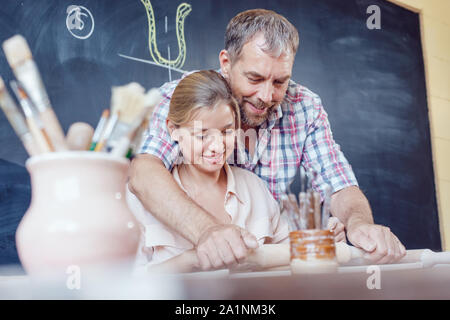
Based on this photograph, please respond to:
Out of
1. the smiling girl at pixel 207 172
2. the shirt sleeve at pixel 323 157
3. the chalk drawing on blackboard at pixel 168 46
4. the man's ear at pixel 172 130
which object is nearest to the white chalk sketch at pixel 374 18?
the chalk drawing on blackboard at pixel 168 46

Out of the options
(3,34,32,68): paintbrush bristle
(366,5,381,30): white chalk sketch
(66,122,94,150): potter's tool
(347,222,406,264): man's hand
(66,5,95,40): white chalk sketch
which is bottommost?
(347,222,406,264): man's hand

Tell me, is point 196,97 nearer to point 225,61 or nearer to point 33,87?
point 225,61

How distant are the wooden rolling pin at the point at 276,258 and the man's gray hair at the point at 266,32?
33.4 inches

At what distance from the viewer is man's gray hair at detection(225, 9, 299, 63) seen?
1475 millimetres

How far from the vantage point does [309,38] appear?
267 cm

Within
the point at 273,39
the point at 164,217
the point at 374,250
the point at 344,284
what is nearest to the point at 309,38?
the point at 273,39

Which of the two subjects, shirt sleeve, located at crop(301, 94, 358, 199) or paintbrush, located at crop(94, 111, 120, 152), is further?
shirt sleeve, located at crop(301, 94, 358, 199)

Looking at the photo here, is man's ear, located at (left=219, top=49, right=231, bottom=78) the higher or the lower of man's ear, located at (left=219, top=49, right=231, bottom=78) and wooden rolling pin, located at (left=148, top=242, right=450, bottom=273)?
the higher

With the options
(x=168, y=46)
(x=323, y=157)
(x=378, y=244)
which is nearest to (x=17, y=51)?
(x=378, y=244)

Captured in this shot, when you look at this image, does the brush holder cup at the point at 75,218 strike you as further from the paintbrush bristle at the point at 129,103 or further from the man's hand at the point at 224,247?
the man's hand at the point at 224,247

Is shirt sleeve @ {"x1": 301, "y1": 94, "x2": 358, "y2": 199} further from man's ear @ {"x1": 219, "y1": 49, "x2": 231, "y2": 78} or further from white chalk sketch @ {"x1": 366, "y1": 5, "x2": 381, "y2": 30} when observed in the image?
white chalk sketch @ {"x1": 366, "y1": 5, "x2": 381, "y2": 30}

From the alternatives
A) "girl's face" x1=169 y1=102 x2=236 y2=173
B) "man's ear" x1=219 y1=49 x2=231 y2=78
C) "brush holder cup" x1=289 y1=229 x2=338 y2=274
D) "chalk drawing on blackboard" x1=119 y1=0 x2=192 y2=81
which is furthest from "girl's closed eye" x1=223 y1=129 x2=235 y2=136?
"chalk drawing on blackboard" x1=119 y1=0 x2=192 y2=81

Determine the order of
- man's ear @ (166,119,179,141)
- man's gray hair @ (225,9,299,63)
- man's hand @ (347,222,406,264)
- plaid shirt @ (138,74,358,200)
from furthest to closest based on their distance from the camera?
plaid shirt @ (138,74,358,200), man's gray hair @ (225,9,299,63), man's ear @ (166,119,179,141), man's hand @ (347,222,406,264)

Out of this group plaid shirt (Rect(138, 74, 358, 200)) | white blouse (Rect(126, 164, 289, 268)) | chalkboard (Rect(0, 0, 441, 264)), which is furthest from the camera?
chalkboard (Rect(0, 0, 441, 264))
